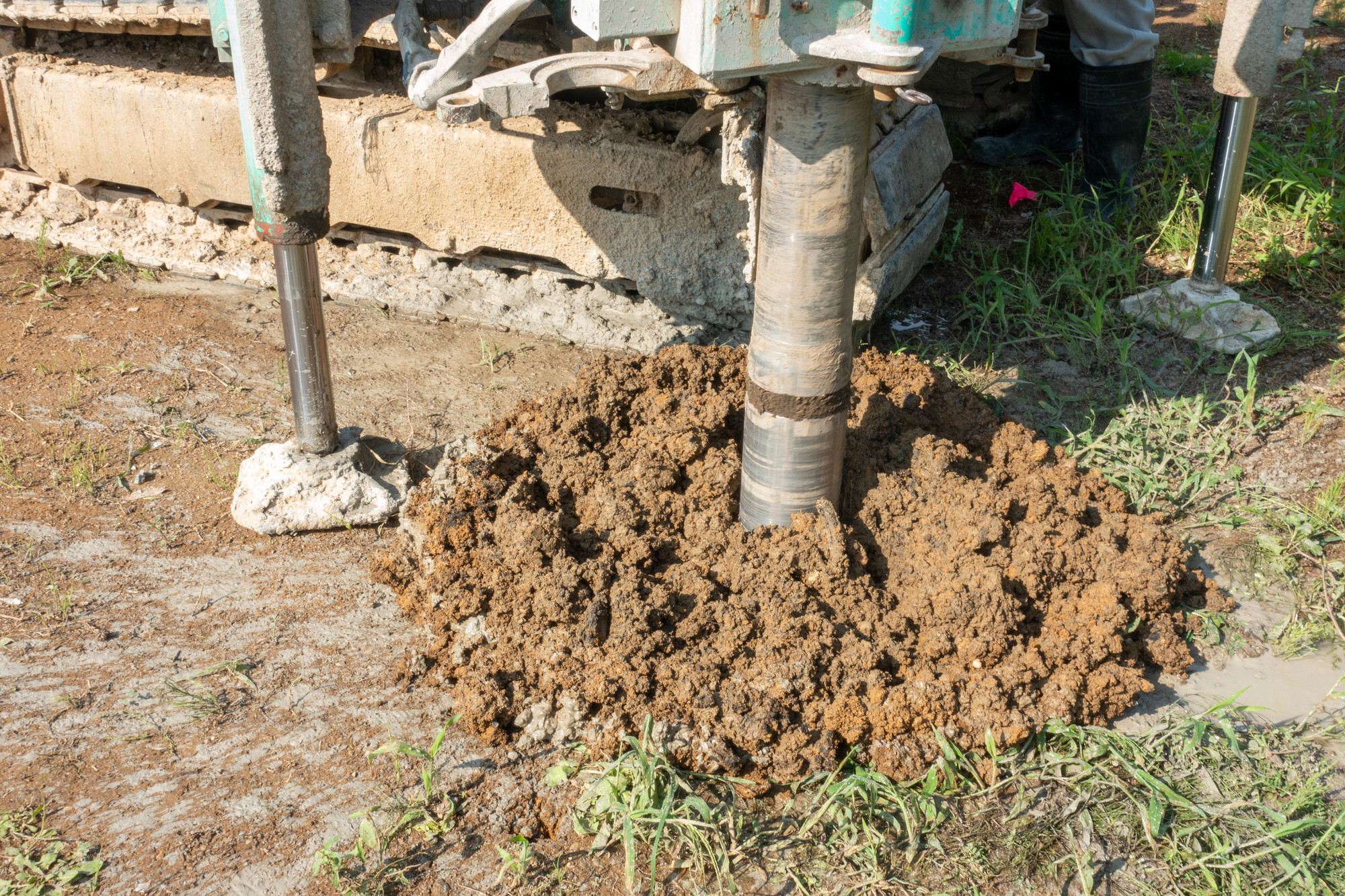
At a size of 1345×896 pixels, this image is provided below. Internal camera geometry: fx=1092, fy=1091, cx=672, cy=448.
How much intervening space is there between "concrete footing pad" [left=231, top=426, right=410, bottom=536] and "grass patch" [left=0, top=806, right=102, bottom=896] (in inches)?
45.9

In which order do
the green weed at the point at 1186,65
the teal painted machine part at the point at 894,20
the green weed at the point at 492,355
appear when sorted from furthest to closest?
1. the green weed at the point at 1186,65
2. the green weed at the point at 492,355
3. the teal painted machine part at the point at 894,20

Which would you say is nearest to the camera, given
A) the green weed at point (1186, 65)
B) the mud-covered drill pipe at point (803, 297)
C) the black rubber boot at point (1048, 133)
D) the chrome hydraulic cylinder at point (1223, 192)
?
the mud-covered drill pipe at point (803, 297)

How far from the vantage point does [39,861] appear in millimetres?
2516

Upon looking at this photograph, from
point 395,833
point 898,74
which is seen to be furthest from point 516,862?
point 898,74

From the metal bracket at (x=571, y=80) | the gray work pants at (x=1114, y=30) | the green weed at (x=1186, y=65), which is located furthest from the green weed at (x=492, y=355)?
the green weed at (x=1186, y=65)

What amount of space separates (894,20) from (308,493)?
2343mm

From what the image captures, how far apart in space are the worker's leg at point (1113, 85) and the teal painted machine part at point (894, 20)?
3167 millimetres

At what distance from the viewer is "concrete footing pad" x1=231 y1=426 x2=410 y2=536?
Answer: 3557 millimetres

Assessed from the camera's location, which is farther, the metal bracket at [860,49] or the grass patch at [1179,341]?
the grass patch at [1179,341]

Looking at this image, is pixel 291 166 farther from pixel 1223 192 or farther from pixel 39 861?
pixel 1223 192

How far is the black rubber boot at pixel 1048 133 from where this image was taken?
5.64 m

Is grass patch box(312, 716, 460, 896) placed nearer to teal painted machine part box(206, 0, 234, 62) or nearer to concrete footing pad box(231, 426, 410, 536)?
concrete footing pad box(231, 426, 410, 536)

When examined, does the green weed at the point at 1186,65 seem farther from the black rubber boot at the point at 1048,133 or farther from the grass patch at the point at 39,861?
the grass patch at the point at 39,861

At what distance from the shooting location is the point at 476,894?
2434mm
